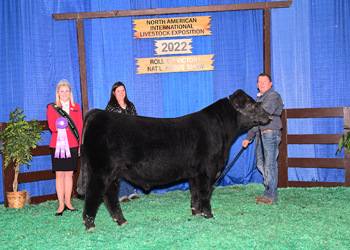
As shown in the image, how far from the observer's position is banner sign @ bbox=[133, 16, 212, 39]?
19.1ft

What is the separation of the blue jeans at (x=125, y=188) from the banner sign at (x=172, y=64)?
2118mm

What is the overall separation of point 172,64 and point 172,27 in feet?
2.34

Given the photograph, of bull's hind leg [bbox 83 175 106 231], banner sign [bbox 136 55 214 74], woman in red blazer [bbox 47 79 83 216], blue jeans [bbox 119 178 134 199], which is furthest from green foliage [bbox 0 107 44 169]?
banner sign [bbox 136 55 214 74]

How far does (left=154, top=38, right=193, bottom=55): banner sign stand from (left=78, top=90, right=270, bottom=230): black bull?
2150 millimetres

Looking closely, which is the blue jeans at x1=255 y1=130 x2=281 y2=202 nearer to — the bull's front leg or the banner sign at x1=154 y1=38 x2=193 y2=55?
the bull's front leg

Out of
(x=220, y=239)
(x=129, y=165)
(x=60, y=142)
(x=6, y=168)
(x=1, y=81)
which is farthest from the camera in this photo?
(x=1, y=81)

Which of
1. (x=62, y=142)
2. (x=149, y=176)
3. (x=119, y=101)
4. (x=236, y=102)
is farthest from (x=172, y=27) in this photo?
(x=149, y=176)

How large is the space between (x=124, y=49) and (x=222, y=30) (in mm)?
1972

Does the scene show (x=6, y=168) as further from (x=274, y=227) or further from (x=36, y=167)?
(x=274, y=227)

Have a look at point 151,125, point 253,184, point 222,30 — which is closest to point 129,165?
point 151,125

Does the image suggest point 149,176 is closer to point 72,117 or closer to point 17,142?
point 72,117

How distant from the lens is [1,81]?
18.6 ft

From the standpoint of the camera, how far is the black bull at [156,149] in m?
3.45

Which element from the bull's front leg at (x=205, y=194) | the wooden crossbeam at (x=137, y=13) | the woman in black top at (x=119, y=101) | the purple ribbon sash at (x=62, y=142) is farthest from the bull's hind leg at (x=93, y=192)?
the wooden crossbeam at (x=137, y=13)
